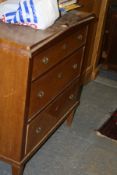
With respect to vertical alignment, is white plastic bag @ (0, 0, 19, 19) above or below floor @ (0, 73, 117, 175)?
above

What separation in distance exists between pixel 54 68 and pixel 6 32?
0.36 meters

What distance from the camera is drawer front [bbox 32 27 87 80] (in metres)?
1.52

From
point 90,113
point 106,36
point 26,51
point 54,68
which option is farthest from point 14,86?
point 106,36

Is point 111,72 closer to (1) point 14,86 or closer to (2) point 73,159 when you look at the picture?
(2) point 73,159

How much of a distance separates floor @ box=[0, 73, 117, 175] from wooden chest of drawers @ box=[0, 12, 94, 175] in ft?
0.65

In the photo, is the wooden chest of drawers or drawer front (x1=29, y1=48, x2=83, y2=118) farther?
drawer front (x1=29, y1=48, x2=83, y2=118)

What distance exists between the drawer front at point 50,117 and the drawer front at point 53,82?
0.07 metres

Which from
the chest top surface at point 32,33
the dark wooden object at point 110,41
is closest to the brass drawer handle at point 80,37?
the chest top surface at point 32,33

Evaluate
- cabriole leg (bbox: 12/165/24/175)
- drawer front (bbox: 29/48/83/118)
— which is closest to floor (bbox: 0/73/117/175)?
cabriole leg (bbox: 12/165/24/175)

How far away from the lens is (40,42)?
4.78ft

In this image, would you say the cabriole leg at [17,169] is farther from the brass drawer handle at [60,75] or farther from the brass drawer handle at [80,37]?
the brass drawer handle at [80,37]

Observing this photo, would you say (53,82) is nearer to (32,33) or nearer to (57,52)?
(57,52)

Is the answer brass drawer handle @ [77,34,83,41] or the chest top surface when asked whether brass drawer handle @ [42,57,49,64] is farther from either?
brass drawer handle @ [77,34,83,41]

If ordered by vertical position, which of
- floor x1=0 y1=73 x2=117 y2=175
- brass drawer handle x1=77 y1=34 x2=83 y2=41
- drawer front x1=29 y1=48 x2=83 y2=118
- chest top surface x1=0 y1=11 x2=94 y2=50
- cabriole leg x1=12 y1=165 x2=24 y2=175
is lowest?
floor x1=0 y1=73 x2=117 y2=175
